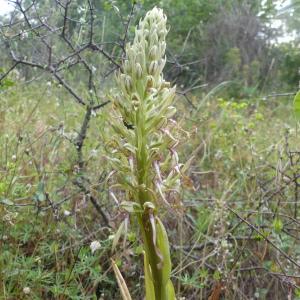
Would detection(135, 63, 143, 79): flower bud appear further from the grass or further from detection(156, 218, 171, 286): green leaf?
detection(156, 218, 171, 286): green leaf

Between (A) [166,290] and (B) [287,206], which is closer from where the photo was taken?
(A) [166,290]

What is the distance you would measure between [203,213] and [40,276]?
98 cm

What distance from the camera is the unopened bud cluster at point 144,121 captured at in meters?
1.47

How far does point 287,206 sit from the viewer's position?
3.00 metres

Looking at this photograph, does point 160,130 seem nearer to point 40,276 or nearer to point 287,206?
point 40,276

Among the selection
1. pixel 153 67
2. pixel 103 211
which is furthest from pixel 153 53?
pixel 103 211

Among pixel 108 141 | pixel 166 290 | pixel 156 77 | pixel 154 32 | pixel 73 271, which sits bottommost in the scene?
pixel 73 271

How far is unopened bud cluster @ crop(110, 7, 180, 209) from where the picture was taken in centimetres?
147

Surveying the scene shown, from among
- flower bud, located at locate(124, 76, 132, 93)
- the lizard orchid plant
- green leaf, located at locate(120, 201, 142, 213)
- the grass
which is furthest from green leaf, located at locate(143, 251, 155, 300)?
flower bud, located at locate(124, 76, 132, 93)

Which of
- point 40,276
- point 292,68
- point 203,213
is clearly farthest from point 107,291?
point 292,68

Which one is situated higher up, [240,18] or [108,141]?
[240,18]

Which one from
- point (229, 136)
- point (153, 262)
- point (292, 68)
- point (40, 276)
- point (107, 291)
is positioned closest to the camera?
point (153, 262)

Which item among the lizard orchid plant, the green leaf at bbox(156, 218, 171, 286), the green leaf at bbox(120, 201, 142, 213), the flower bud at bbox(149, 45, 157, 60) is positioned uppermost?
the flower bud at bbox(149, 45, 157, 60)

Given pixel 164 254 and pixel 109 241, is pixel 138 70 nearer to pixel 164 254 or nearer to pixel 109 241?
pixel 164 254
